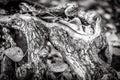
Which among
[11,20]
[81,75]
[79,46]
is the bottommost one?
[81,75]

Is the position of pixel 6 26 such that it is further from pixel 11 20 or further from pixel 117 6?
pixel 117 6

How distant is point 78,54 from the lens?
861 mm

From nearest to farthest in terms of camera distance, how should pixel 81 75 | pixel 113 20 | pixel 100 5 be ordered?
pixel 81 75 < pixel 113 20 < pixel 100 5

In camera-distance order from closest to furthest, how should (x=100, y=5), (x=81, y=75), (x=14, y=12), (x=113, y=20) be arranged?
(x=81, y=75) < (x=14, y=12) < (x=113, y=20) < (x=100, y=5)

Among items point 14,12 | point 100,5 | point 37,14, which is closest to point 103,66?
point 37,14

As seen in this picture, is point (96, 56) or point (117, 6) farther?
point (117, 6)

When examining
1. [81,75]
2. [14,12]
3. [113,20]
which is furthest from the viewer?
[113,20]

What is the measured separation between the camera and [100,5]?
1776 mm

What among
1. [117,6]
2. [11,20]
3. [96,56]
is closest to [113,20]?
[117,6]

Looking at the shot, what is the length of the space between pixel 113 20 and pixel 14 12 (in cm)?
99

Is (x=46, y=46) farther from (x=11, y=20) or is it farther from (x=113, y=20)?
(x=113, y=20)

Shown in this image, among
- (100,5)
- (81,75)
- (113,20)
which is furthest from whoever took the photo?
(100,5)

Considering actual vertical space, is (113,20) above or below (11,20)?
below

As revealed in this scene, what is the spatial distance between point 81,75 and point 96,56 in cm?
11
